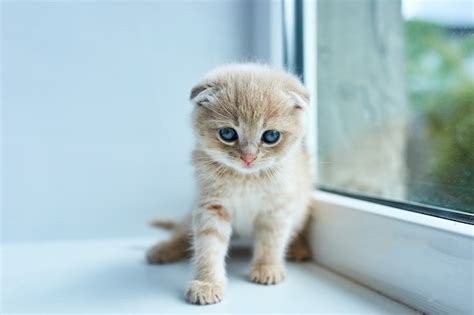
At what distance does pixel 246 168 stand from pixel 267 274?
0.24 m

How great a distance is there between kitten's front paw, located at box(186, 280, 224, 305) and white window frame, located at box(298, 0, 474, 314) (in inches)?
12.3

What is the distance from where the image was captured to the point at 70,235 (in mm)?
1349

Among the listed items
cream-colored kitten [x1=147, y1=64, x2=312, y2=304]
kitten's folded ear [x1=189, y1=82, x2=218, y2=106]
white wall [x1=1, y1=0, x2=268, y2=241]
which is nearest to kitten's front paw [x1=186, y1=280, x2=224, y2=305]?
cream-colored kitten [x1=147, y1=64, x2=312, y2=304]

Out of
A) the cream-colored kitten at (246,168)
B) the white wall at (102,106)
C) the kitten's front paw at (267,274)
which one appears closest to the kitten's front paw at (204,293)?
the cream-colored kitten at (246,168)

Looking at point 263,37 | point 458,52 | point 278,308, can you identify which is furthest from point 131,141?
point 458,52

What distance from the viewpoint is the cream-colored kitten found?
90cm

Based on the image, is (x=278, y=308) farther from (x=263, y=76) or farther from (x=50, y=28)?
(x=50, y=28)

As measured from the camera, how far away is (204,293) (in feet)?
2.78

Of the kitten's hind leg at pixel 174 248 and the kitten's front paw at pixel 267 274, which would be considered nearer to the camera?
the kitten's front paw at pixel 267 274

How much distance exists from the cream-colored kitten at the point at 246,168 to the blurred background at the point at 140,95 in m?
0.28

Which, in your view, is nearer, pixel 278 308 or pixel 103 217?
pixel 278 308

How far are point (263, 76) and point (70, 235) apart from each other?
789 mm

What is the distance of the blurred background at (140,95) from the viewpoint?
1.25 m

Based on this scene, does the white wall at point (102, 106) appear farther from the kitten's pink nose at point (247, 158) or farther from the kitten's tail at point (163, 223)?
the kitten's pink nose at point (247, 158)
